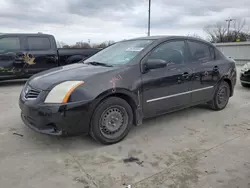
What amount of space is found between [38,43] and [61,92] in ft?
17.6

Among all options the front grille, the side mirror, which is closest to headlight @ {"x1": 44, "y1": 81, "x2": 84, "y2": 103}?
the front grille

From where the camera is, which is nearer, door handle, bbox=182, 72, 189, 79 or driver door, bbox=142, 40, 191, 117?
driver door, bbox=142, 40, 191, 117

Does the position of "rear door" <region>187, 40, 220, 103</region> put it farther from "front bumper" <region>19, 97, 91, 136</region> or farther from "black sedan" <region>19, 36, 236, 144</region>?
"front bumper" <region>19, 97, 91, 136</region>

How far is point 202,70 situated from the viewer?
401 cm

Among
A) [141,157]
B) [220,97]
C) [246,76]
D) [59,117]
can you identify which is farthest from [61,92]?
[246,76]

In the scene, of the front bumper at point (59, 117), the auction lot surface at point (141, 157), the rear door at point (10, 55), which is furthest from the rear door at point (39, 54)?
the front bumper at point (59, 117)

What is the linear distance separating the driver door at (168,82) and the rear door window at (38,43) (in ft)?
17.0

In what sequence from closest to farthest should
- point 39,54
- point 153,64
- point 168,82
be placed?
point 153,64
point 168,82
point 39,54

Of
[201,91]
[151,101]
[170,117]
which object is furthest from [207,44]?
[151,101]

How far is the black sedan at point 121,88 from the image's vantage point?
271cm

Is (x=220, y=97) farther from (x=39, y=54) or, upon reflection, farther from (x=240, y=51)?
(x=240, y=51)

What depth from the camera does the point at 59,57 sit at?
7.74m

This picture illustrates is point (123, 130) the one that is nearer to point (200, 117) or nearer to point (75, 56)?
point (200, 117)

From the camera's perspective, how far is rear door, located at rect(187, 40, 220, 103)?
3.93 m
